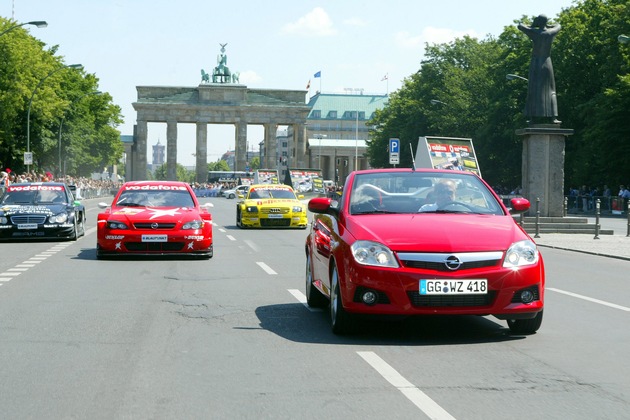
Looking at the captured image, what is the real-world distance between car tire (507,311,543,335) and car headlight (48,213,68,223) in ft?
53.5

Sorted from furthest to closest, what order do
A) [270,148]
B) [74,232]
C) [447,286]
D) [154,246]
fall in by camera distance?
[270,148] → [74,232] → [154,246] → [447,286]

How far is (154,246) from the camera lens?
Result: 18266mm

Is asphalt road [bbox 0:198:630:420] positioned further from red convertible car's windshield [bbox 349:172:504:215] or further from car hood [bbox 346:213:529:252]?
red convertible car's windshield [bbox 349:172:504:215]

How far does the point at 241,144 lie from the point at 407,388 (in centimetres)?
13143

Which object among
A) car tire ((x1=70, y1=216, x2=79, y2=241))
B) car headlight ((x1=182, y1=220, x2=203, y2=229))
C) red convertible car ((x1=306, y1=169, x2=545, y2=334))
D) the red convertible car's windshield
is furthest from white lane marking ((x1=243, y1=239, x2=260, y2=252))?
red convertible car ((x1=306, y1=169, x2=545, y2=334))

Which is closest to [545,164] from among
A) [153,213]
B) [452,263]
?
[153,213]

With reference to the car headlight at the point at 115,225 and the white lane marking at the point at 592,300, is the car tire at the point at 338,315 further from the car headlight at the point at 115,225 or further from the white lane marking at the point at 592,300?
the car headlight at the point at 115,225

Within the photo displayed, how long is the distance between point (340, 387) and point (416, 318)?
3.84 m

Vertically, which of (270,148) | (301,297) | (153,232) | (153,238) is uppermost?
(270,148)

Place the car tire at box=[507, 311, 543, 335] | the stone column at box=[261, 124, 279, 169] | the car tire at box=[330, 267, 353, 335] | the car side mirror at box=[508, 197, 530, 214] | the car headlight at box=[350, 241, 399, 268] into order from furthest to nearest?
the stone column at box=[261, 124, 279, 169]
the car side mirror at box=[508, 197, 530, 214]
the car tire at box=[507, 311, 543, 335]
the car tire at box=[330, 267, 353, 335]
the car headlight at box=[350, 241, 399, 268]

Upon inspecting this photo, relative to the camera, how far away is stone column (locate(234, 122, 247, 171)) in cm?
13362

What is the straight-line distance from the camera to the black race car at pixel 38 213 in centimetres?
2353

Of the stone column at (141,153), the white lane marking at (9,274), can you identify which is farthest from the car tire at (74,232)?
the stone column at (141,153)

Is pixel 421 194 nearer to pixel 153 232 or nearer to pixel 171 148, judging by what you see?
pixel 153 232
